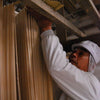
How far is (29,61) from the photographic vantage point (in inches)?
30.4

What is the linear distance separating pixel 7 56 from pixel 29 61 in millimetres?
158

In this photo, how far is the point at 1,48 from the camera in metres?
0.68

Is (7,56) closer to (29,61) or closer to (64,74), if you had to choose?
(29,61)

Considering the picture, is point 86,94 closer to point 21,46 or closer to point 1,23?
point 21,46

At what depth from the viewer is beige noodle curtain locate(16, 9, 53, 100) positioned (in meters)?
0.77

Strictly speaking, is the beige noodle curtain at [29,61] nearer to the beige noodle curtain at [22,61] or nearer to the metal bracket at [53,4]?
the beige noodle curtain at [22,61]

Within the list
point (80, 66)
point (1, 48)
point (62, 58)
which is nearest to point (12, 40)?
point (1, 48)

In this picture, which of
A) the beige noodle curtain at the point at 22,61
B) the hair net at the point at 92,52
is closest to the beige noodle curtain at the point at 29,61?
the beige noodle curtain at the point at 22,61

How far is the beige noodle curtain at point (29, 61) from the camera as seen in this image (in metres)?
0.77

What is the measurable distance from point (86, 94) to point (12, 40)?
0.76 meters

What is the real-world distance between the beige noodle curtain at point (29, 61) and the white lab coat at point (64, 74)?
0.07 meters

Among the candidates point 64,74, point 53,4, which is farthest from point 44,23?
point 64,74

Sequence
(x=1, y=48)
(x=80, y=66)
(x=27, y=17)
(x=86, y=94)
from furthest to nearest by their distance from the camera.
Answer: (x=80, y=66)
(x=86, y=94)
(x=27, y=17)
(x=1, y=48)

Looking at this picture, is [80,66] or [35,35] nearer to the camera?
[35,35]
